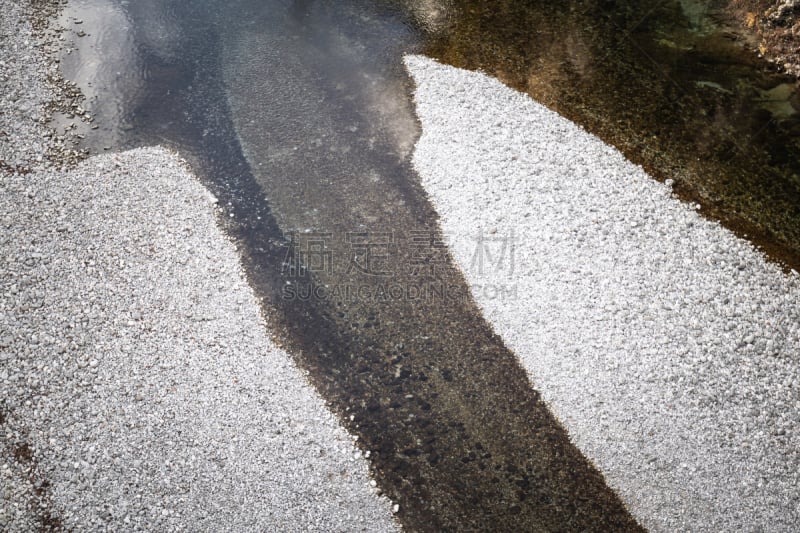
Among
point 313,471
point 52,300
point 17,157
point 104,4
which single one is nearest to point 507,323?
point 313,471

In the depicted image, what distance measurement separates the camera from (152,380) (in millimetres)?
6426

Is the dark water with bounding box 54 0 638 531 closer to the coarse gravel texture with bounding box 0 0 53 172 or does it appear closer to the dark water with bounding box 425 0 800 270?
the coarse gravel texture with bounding box 0 0 53 172

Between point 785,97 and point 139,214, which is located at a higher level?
point 785,97

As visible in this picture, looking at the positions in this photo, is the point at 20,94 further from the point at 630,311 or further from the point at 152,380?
the point at 630,311

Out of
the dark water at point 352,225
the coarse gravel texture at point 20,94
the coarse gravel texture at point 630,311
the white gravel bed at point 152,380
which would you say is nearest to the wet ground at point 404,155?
the dark water at point 352,225

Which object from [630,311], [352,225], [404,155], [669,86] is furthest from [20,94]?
[669,86]

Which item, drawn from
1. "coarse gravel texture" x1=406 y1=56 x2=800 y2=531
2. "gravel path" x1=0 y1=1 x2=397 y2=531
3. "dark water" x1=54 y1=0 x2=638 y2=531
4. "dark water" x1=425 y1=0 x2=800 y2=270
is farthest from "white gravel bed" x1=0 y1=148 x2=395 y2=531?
"dark water" x1=425 y1=0 x2=800 y2=270

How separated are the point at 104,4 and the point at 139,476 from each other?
10585mm

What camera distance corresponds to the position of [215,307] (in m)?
7.18

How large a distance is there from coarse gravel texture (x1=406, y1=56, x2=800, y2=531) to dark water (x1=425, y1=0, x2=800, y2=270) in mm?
629

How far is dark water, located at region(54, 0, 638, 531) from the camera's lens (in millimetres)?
6043

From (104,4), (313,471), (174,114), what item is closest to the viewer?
(313,471)

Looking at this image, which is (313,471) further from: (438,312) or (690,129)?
(690,129)

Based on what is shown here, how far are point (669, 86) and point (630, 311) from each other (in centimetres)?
532
